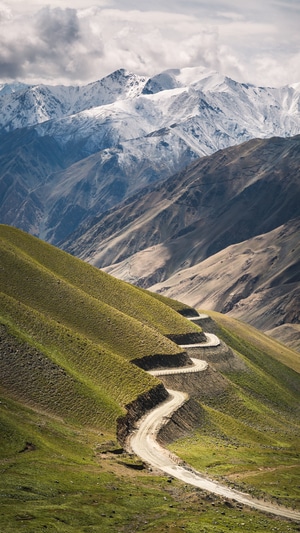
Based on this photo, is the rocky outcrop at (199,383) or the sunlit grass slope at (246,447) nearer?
the sunlit grass slope at (246,447)

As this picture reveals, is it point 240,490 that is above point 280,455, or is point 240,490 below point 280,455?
above

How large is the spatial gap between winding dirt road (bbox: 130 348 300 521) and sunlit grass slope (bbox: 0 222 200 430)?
4.54 metres

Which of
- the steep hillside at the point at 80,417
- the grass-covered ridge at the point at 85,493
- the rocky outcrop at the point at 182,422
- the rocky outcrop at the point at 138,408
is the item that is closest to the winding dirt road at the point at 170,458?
the rocky outcrop at the point at 182,422

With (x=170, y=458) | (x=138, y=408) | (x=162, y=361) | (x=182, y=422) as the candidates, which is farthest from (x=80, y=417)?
(x=162, y=361)

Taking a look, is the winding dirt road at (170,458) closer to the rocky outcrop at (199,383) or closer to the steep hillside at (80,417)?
the steep hillside at (80,417)

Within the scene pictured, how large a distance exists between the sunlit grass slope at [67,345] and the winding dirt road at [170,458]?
4.54 m

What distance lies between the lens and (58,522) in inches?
3243

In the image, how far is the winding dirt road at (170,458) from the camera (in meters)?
107

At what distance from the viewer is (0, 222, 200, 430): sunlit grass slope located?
431 ft

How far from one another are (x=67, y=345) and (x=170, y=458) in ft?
123

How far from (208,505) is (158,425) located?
39.6m

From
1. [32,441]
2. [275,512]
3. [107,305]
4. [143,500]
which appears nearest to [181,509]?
[143,500]

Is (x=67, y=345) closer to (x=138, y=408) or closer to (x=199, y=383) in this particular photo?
(x=138, y=408)

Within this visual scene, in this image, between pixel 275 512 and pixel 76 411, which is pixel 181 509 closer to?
pixel 275 512
